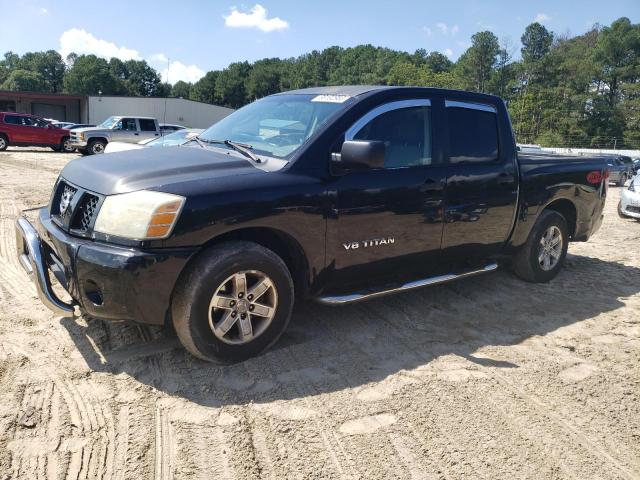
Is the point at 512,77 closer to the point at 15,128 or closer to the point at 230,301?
the point at 15,128

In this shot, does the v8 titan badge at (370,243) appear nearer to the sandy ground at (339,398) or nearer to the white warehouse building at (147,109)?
the sandy ground at (339,398)

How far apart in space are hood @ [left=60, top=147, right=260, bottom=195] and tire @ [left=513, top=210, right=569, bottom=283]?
128 inches

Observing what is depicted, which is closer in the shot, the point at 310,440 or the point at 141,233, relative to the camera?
the point at 310,440

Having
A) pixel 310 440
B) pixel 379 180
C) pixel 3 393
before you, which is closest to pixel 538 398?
pixel 310 440

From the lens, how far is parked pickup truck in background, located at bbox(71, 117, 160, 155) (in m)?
21.9

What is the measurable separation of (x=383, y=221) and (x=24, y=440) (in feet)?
8.51

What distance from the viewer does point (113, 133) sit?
22.4m

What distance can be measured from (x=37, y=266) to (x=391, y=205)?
246 cm

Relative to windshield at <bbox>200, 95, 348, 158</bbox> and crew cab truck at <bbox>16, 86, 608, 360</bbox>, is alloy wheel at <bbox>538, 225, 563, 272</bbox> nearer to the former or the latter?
crew cab truck at <bbox>16, 86, 608, 360</bbox>

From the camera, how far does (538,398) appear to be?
10.6 ft

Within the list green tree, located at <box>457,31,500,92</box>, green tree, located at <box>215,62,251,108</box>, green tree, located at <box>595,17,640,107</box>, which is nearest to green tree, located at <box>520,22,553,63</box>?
green tree, located at <box>457,31,500,92</box>

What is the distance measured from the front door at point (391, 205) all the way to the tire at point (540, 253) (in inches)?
63.0

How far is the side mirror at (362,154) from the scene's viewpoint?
3.41m

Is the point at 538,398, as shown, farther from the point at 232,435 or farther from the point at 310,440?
the point at 232,435
